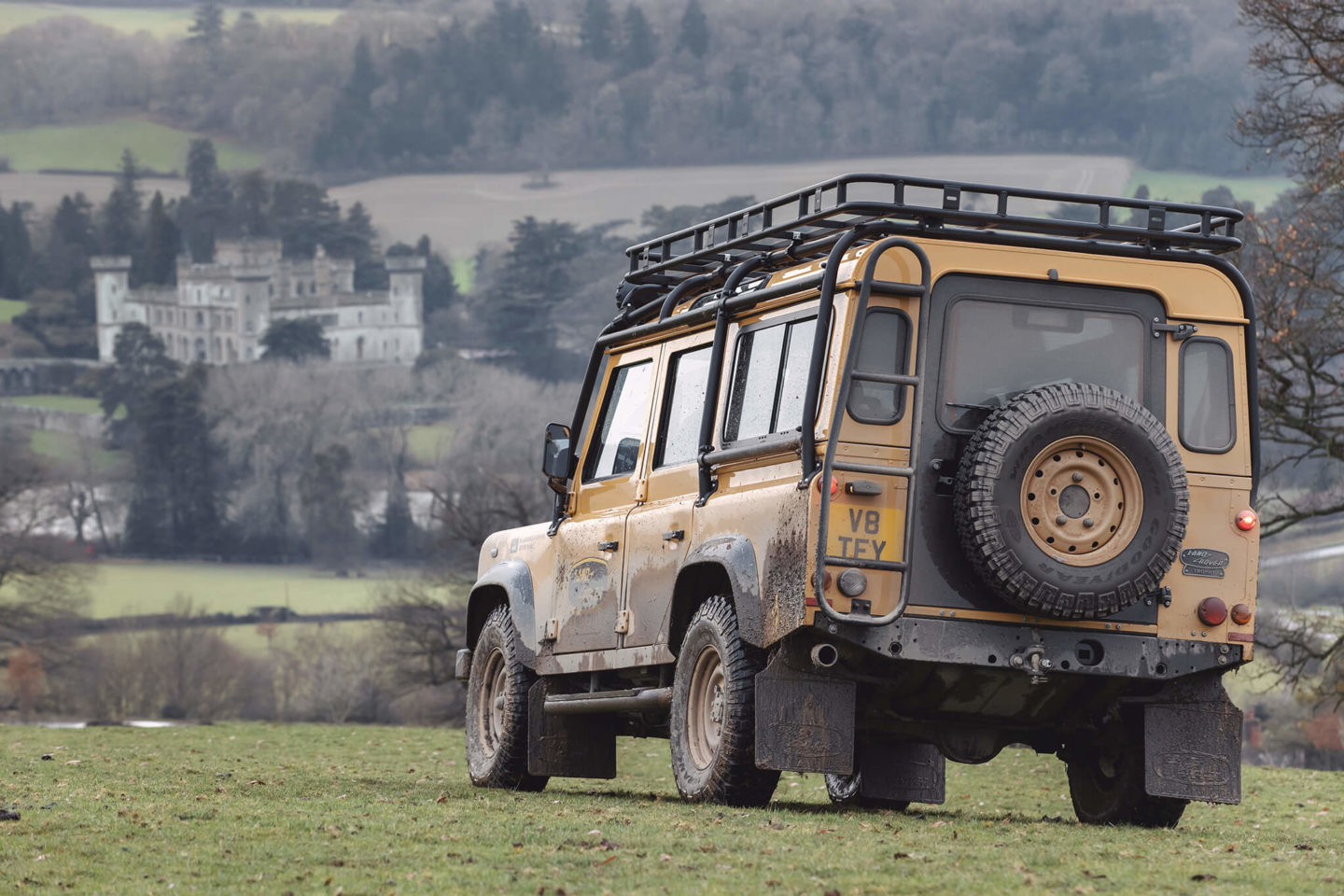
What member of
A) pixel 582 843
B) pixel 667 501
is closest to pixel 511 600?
pixel 667 501

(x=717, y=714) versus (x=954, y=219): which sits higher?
(x=954, y=219)

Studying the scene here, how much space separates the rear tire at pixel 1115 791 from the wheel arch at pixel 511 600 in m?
3.72

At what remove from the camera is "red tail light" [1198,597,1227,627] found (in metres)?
10.7

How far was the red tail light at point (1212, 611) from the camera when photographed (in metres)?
10.7

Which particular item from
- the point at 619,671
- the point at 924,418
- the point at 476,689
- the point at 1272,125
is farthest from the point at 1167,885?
the point at 1272,125

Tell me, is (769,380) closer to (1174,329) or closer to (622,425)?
(1174,329)

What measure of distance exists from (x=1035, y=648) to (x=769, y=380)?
199cm

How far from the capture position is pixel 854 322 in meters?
10.3

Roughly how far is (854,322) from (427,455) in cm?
18982

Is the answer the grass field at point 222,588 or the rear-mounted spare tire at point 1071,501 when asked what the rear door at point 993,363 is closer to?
the rear-mounted spare tire at point 1071,501

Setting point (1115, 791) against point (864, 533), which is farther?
point (1115, 791)

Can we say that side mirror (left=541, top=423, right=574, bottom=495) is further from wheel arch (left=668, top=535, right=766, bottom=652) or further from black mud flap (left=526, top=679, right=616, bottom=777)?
wheel arch (left=668, top=535, right=766, bottom=652)

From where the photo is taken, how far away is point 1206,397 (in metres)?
11.0

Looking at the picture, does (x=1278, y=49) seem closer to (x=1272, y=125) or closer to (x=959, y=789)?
(x=1272, y=125)
